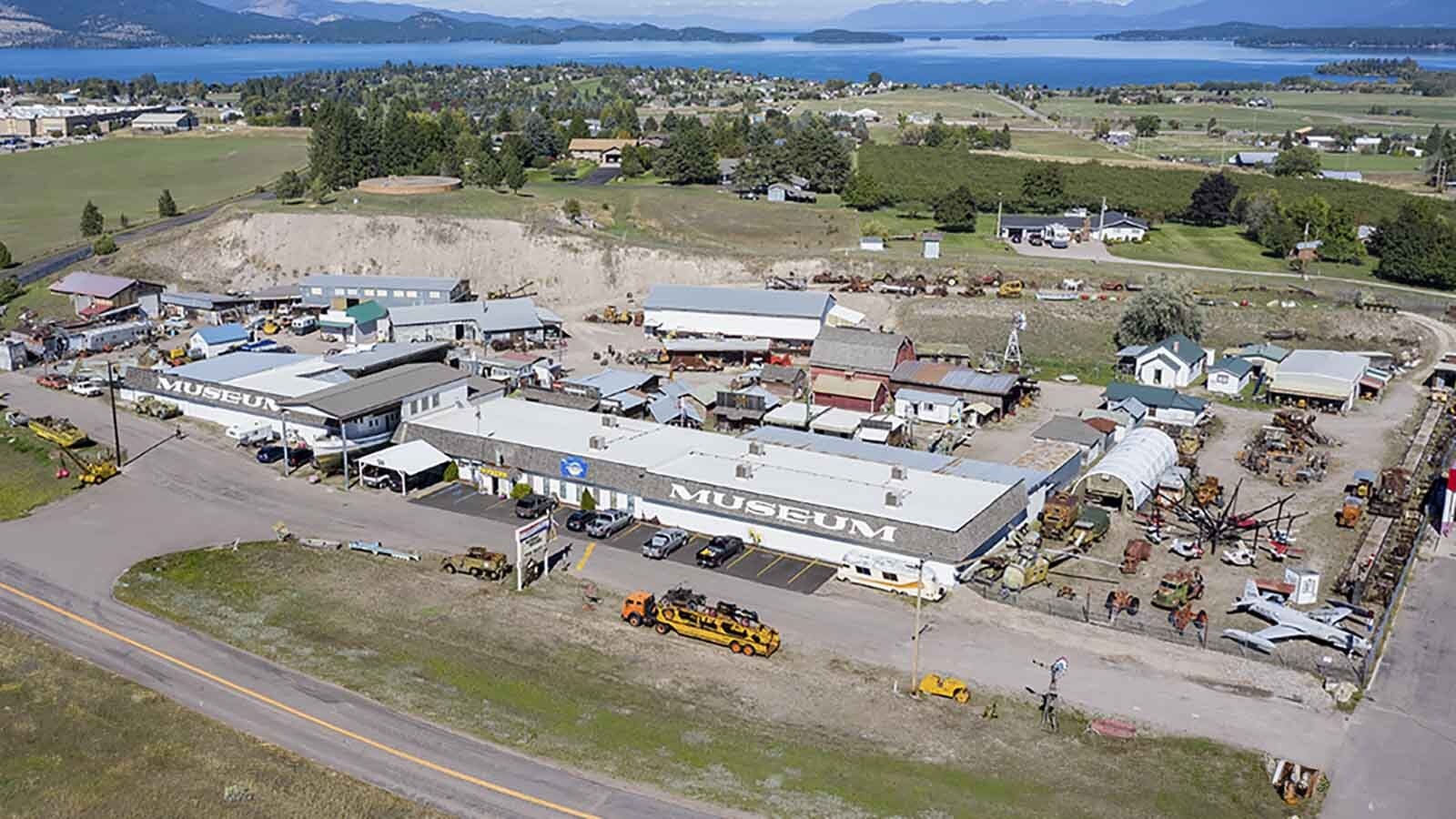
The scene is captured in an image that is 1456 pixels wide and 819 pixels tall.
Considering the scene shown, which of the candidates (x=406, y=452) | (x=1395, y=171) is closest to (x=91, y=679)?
(x=406, y=452)

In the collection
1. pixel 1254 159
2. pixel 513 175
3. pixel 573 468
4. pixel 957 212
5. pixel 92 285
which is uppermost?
pixel 1254 159

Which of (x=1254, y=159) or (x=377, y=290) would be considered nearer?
(x=377, y=290)

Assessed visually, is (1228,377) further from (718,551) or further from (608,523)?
(608,523)

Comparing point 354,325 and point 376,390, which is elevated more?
point 376,390

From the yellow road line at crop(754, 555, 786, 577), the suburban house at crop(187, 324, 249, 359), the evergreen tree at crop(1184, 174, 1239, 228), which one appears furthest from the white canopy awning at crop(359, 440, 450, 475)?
the evergreen tree at crop(1184, 174, 1239, 228)

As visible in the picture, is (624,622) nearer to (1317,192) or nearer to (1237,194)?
(1237,194)

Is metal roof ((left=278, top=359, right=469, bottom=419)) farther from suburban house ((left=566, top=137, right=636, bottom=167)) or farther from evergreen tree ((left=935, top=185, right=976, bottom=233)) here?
suburban house ((left=566, top=137, right=636, bottom=167))

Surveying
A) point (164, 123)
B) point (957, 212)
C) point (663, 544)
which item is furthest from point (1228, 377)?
point (164, 123)
